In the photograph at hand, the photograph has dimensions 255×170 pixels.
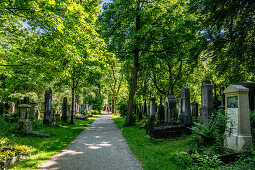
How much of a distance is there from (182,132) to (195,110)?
6.22m

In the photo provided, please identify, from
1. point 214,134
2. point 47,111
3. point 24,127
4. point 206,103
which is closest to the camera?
point 214,134

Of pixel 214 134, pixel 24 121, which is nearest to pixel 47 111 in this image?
pixel 24 121

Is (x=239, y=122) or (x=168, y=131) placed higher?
(x=239, y=122)

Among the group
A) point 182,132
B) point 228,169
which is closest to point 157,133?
point 182,132

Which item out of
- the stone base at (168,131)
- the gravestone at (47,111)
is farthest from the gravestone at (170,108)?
the gravestone at (47,111)

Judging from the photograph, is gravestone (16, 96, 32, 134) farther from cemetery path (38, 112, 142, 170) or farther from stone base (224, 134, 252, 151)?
stone base (224, 134, 252, 151)

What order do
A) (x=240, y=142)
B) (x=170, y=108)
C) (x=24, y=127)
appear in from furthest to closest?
(x=170, y=108)
(x=24, y=127)
(x=240, y=142)

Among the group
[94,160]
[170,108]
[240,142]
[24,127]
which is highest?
[170,108]

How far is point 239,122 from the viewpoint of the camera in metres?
5.17

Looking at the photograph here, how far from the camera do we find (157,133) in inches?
315

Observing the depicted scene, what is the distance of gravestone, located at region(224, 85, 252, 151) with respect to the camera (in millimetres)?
5023

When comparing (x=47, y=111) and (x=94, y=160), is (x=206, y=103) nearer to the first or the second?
(x=94, y=160)

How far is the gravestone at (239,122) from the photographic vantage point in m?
5.02

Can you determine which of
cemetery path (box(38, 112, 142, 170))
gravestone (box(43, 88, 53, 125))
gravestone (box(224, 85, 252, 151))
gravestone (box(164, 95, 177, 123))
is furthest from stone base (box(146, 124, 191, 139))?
gravestone (box(43, 88, 53, 125))
